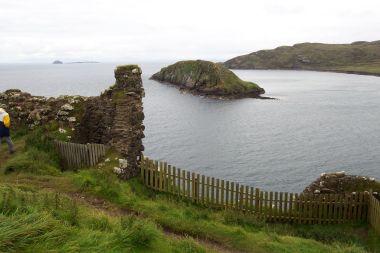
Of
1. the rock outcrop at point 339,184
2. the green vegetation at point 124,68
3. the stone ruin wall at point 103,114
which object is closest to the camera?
the stone ruin wall at point 103,114

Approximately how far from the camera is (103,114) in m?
20.5

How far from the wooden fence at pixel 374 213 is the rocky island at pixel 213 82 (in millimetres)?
85842

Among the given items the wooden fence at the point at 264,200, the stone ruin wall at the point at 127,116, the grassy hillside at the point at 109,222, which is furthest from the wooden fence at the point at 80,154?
the wooden fence at the point at 264,200

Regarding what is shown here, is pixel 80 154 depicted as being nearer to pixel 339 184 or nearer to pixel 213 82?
pixel 339 184

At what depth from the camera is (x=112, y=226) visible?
9211 mm

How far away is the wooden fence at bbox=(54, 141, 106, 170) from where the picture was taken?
18516mm

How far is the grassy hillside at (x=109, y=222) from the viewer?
7513mm

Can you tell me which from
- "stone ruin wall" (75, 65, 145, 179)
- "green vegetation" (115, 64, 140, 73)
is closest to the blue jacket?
"stone ruin wall" (75, 65, 145, 179)

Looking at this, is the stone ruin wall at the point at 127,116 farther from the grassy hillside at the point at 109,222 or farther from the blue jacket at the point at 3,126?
the blue jacket at the point at 3,126

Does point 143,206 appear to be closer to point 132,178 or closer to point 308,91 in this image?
point 132,178

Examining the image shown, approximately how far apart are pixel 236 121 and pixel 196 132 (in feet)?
41.6

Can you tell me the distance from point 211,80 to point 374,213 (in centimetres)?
9805

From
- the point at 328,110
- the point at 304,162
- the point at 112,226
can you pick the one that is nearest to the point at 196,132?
the point at 304,162

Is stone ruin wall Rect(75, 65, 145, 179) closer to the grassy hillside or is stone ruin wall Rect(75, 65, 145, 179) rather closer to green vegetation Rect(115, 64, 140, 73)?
green vegetation Rect(115, 64, 140, 73)
